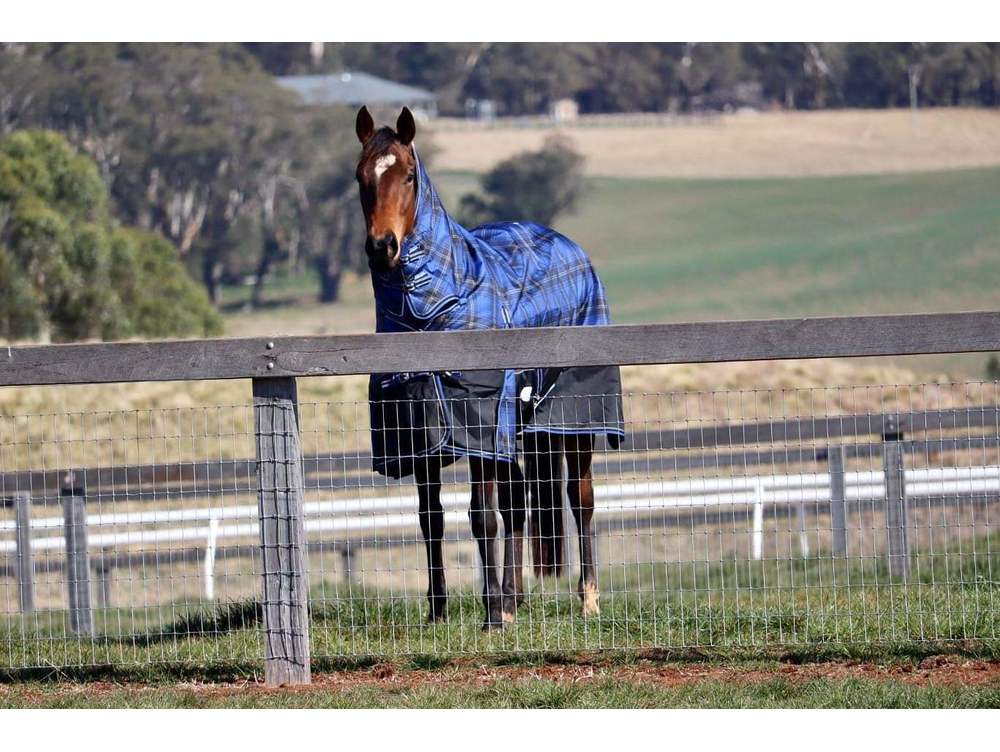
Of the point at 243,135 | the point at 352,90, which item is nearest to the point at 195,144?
the point at 243,135

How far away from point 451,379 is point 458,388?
6 cm

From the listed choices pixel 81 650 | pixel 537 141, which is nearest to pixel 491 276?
pixel 81 650

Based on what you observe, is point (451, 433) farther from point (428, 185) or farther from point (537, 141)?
point (537, 141)

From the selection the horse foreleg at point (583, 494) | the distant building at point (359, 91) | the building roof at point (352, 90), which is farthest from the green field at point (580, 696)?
the building roof at point (352, 90)

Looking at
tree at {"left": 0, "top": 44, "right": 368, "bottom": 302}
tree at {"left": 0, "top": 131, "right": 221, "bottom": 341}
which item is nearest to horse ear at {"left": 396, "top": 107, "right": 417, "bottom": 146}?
tree at {"left": 0, "top": 131, "right": 221, "bottom": 341}

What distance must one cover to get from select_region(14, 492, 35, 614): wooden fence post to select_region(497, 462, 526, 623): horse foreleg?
223 cm

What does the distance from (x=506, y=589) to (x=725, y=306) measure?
62.2 meters

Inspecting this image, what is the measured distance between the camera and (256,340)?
20.0ft

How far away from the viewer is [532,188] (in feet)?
256

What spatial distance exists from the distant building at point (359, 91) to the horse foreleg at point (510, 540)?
72.3 meters

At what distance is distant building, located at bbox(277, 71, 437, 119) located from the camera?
81.8 meters

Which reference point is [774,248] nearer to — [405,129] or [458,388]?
[405,129]

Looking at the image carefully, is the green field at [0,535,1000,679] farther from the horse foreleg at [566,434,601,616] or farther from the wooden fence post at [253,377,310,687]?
the horse foreleg at [566,434,601,616]

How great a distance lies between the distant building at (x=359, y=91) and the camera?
8175cm
